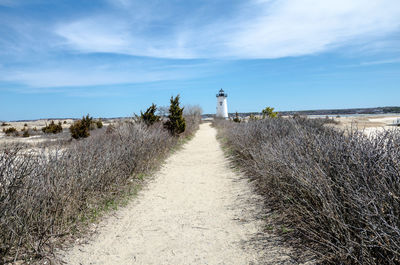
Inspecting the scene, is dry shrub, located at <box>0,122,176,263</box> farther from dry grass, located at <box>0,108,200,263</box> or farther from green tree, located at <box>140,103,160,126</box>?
green tree, located at <box>140,103,160,126</box>

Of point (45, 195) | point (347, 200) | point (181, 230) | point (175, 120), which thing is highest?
point (175, 120)

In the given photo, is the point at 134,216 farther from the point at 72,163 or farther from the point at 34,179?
the point at 34,179

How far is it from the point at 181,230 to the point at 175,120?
1534 cm

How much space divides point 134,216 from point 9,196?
2.62 metres

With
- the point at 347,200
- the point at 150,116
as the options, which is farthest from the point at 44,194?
the point at 150,116

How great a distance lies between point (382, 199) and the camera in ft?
9.40

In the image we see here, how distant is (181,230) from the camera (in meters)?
5.04

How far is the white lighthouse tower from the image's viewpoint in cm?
5733

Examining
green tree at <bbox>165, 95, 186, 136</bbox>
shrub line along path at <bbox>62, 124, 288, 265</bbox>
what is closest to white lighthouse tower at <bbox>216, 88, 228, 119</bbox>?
green tree at <bbox>165, 95, 186, 136</bbox>

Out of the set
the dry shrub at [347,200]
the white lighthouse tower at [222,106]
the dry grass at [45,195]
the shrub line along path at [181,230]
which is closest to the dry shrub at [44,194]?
the dry grass at [45,195]

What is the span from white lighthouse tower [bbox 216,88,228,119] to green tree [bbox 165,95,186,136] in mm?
36196

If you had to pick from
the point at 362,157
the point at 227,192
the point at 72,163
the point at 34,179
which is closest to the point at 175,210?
the point at 227,192

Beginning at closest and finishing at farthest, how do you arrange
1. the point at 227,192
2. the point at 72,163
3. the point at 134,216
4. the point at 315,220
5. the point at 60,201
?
1. the point at 315,220
2. the point at 60,201
3. the point at 72,163
4. the point at 134,216
5. the point at 227,192

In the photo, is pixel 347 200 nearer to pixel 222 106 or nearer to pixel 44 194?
pixel 44 194
